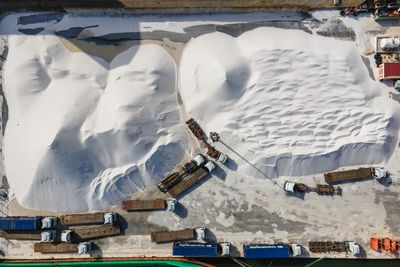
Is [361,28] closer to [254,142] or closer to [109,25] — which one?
[254,142]

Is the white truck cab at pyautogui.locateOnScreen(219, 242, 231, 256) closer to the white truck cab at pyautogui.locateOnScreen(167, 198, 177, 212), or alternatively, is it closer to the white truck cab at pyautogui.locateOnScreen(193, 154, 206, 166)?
the white truck cab at pyautogui.locateOnScreen(167, 198, 177, 212)

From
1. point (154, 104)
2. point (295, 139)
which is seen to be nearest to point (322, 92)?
point (295, 139)

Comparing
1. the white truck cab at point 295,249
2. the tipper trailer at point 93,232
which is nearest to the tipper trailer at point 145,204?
the tipper trailer at point 93,232

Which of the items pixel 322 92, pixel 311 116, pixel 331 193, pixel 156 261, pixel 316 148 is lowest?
pixel 156 261

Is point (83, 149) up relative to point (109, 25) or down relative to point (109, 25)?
down

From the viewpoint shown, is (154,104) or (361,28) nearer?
(154,104)

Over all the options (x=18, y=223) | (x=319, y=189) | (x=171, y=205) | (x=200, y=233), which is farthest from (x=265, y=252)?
(x=18, y=223)

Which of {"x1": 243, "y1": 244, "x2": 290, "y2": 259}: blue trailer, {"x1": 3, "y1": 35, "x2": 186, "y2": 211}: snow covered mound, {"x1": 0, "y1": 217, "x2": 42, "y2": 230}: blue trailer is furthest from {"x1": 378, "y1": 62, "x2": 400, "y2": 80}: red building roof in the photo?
{"x1": 0, "y1": 217, "x2": 42, "y2": 230}: blue trailer

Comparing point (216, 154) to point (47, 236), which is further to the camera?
point (216, 154)

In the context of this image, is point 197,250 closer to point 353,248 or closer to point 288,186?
point 288,186
